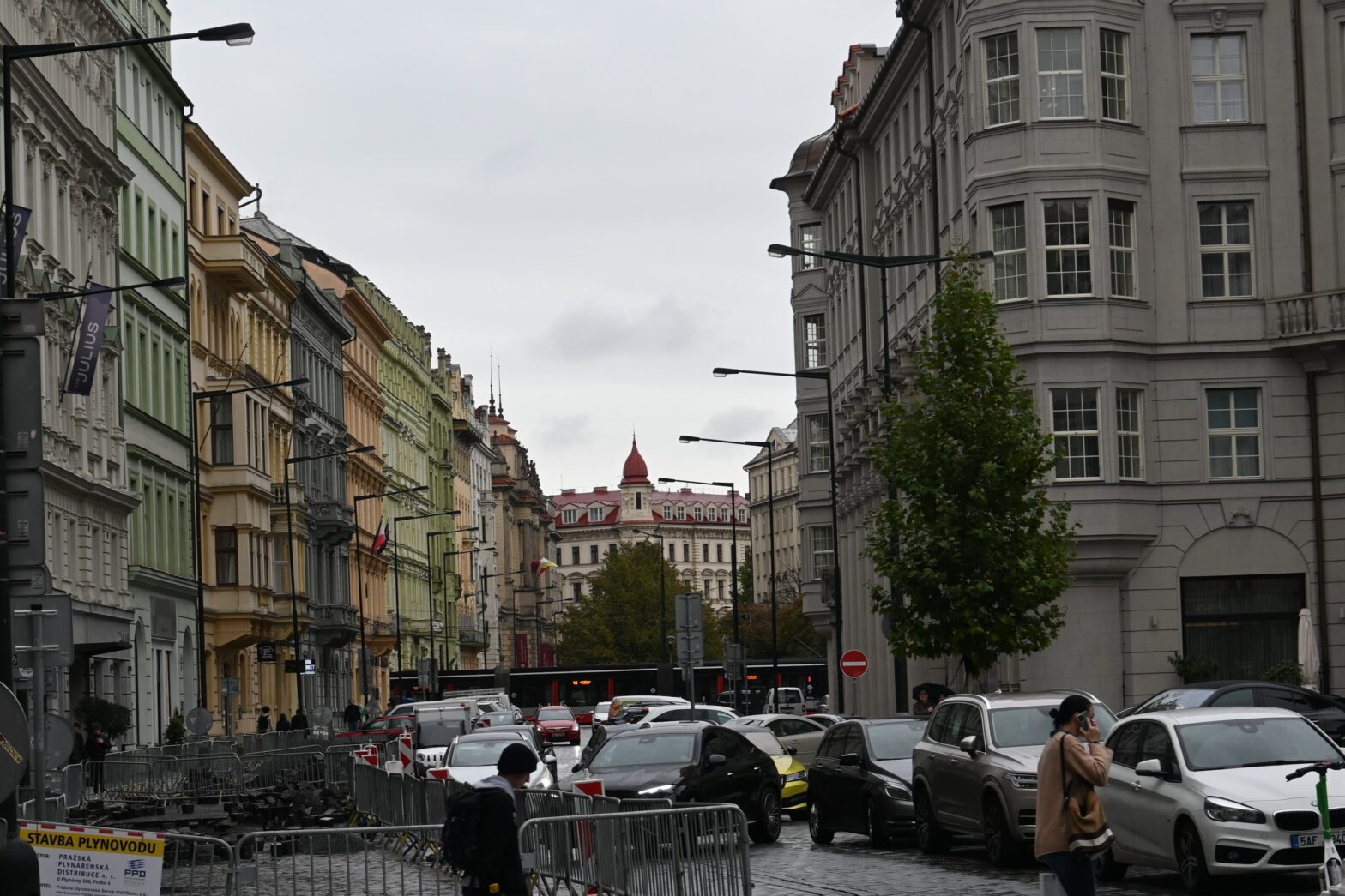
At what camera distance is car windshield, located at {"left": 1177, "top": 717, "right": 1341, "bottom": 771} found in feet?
64.5

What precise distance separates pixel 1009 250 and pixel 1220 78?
5.48 meters

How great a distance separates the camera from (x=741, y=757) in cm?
2827

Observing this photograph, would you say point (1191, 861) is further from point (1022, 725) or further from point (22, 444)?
point (22, 444)

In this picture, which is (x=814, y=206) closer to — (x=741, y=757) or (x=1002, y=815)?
(x=741, y=757)

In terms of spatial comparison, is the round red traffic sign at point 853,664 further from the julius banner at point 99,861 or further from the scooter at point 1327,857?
the julius banner at point 99,861

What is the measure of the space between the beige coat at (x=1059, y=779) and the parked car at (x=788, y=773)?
1896cm

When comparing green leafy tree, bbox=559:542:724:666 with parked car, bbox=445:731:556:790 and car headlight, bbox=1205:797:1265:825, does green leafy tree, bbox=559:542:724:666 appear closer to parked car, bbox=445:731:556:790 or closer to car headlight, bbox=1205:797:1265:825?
parked car, bbox=445:731:556:790

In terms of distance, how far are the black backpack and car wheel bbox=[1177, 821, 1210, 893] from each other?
8.34 m

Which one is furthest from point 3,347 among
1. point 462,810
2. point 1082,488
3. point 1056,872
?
point 1082,488

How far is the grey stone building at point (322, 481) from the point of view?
92562mm

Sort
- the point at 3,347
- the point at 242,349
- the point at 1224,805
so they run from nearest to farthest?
the point at 3,347 → the point at 1224,805 → the point at 242,349

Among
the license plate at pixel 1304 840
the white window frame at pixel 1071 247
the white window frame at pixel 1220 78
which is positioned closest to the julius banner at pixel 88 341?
the white window frame at pixel 1071 247

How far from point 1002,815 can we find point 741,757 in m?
5.97

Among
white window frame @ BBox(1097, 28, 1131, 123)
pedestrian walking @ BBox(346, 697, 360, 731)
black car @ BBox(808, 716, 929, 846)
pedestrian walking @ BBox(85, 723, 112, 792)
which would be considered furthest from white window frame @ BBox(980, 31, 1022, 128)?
pedestrian walking @ BBox(346, 697, 360, 731)
